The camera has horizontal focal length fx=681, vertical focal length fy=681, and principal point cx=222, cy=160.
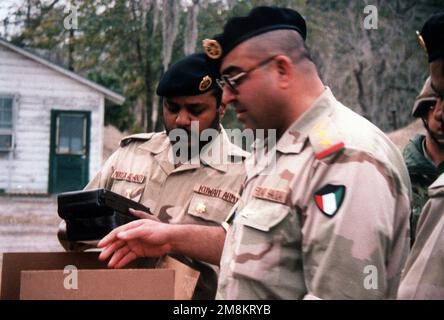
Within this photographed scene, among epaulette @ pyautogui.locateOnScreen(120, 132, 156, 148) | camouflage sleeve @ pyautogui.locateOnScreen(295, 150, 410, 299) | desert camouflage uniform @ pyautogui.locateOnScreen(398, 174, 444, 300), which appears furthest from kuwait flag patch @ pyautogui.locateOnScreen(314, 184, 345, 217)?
epaulette @ pyautogui.locateOnScreen(120, 132, 156, 148)

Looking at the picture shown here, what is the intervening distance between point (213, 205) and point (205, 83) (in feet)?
1.53

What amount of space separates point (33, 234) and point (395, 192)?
880cm

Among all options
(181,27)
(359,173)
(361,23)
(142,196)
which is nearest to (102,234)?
(142,196)

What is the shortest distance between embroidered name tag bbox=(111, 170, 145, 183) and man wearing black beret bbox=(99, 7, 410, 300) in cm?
87

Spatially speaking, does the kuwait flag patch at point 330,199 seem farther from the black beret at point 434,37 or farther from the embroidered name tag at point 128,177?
the embroidered name tag at point 128,177

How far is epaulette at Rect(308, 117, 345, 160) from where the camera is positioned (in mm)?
1609

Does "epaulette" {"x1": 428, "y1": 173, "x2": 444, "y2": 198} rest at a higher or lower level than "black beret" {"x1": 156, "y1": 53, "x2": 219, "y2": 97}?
lower

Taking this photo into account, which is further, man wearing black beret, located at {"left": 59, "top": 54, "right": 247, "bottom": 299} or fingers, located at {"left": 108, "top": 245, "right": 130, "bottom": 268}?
man wearing black beret, located at {"left": 59, "top": 54, "right": 247, "bottom": 299}

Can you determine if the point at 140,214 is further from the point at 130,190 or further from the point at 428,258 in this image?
the point at 428,258

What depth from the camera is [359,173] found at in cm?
154

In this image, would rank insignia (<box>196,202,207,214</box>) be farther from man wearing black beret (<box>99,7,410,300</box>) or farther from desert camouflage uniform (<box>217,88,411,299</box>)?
desert camouflage uniform (<box>217,88,411,299</box>)

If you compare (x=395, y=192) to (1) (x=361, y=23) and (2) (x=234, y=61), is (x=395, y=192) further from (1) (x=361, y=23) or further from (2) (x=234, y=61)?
(1) (x=361, y=23)

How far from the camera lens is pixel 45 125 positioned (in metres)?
13.1

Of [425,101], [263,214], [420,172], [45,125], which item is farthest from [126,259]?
[45,125]
